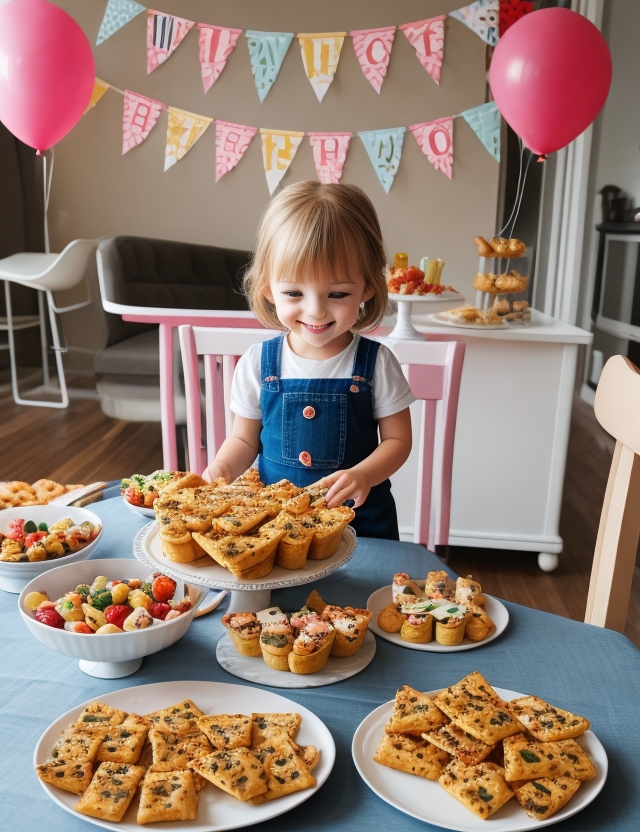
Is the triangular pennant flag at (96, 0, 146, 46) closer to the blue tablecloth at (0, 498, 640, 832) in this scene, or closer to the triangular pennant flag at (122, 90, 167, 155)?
the triangular pennant flag at (122, 90, 167, 155)

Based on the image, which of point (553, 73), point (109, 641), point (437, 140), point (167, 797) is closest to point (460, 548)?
point (553, 73)

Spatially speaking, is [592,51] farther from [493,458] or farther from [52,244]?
[52,244]

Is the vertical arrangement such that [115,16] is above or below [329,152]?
above

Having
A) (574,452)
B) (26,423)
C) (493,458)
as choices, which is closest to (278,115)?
(26,423)

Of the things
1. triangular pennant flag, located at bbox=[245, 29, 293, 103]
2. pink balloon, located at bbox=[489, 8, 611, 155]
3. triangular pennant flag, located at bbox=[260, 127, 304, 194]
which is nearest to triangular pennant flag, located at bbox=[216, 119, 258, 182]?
triangular pennant flag, located at bbox=[260, 127, 304, 194]

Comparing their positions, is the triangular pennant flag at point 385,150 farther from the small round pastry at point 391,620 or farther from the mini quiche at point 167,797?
the mini quiche at point 167,797

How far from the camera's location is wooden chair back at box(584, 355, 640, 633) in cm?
97

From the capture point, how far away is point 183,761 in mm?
616

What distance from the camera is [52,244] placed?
4941 millimetres

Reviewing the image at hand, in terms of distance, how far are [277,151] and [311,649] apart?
409 centimetres

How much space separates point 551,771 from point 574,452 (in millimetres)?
3505

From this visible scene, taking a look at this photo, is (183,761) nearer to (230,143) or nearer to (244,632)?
(244,632)

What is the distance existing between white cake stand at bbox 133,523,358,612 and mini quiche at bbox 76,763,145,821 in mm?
191

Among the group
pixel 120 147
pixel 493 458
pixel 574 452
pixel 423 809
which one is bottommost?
pixel 574 452
